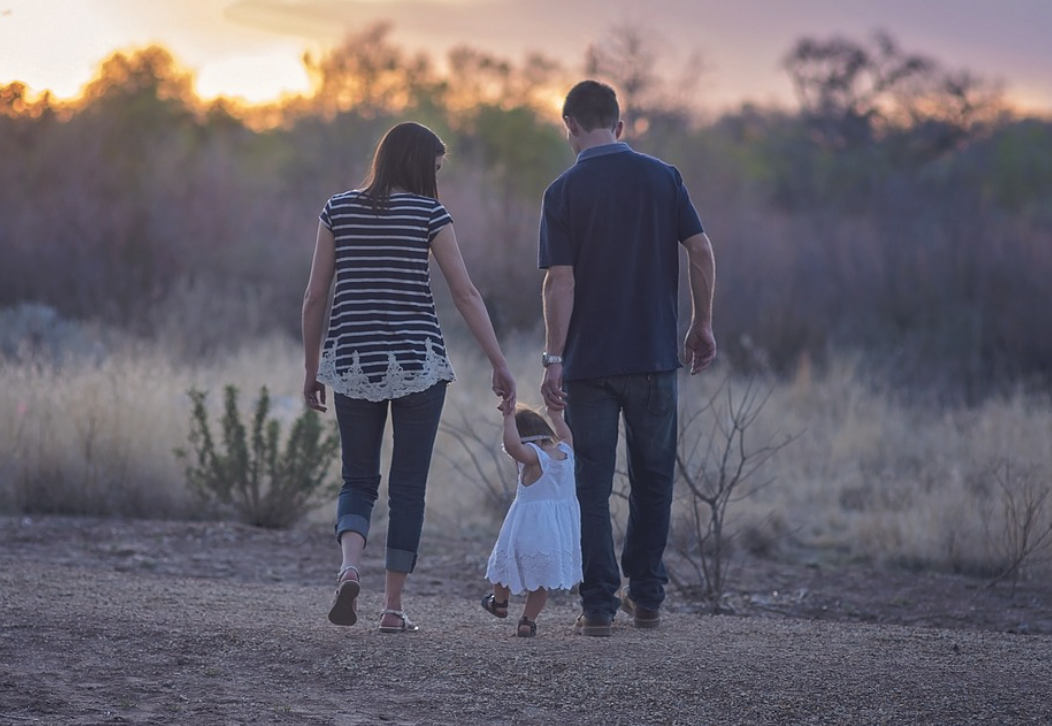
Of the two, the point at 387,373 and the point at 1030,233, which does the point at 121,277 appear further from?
the point at 387,373

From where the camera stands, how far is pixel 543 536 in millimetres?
5379

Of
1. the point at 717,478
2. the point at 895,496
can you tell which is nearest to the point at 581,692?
the point at 717,478

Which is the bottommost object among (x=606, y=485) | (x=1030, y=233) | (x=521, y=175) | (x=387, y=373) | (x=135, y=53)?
(x=606, y=485)

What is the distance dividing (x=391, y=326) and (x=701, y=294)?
A: 3.96ft

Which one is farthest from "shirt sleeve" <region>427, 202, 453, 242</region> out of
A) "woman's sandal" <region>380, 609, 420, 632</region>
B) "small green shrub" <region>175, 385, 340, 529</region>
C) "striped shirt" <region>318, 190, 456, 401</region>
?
"small green shrub" <region>175, 385, 340, 529</region>

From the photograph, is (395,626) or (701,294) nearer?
(395,626)

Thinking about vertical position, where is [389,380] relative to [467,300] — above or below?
below

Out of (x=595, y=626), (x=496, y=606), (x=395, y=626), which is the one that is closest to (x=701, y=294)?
(x=595, y=626)

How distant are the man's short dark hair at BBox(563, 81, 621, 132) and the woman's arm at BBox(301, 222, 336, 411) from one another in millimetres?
1054

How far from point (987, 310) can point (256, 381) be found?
9.83m

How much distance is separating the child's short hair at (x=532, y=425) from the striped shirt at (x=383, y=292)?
434mm

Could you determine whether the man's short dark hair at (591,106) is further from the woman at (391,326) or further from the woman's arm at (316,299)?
the woman's arm at (316,299)

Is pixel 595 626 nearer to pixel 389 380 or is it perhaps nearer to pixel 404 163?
pixel 389 380

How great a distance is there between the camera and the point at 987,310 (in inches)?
719
